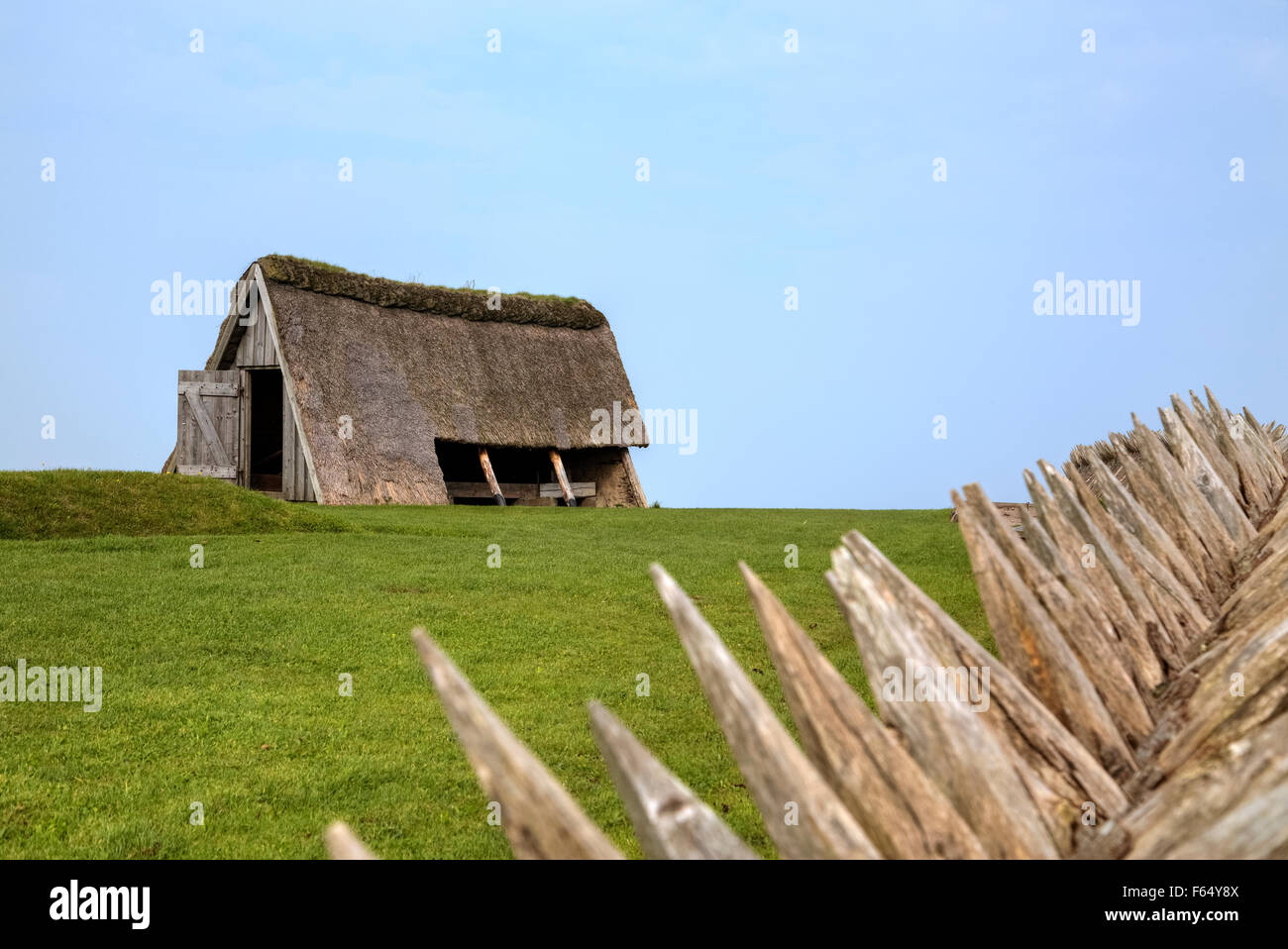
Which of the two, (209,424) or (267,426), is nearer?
(209,424)

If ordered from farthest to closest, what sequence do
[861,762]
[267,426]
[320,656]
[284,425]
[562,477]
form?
[267,426], [562,477], [284,425], [320,656], [861,762]

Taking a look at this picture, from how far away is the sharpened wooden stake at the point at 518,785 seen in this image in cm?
117

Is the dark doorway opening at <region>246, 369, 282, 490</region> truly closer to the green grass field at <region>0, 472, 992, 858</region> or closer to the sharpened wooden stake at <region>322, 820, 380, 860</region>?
the green grass field at <region>0, 472, 992, 858</region>

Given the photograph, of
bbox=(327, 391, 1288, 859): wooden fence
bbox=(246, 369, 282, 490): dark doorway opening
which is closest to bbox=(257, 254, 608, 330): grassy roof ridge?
bbox=(246, 369, 282, 490): dark doorway opening

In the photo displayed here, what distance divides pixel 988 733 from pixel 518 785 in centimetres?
86

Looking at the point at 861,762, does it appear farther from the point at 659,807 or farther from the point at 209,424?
the point at 209,424

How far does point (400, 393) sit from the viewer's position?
1018 inches

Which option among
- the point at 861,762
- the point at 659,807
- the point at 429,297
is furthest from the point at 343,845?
the point at 429,297

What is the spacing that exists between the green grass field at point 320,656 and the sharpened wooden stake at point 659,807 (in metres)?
4.08

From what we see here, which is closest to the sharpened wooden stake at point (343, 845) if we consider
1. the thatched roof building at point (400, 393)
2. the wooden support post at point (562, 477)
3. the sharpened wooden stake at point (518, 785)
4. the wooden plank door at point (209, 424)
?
the sharpened wooden stake at point (518, 785)

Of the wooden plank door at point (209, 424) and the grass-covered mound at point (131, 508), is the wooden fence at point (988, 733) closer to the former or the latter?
the grass-covered mound at point (131, 508)

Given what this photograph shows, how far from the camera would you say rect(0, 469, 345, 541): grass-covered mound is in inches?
610

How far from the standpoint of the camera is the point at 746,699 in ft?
4.51
